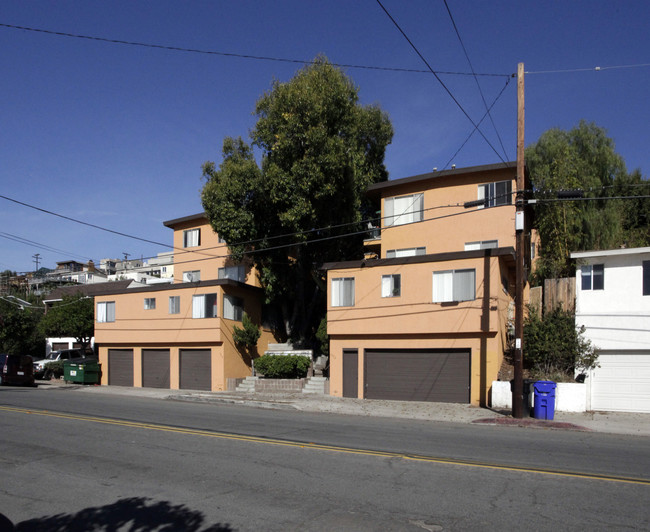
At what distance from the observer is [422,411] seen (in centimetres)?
1995

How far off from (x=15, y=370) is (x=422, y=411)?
21465 millimetres

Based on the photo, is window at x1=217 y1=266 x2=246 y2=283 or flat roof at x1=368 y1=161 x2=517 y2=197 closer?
flat roof at x1=368 y1=161 x2=517 y2=197

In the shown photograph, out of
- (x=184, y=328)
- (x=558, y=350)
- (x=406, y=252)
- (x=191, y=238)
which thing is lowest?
(x=184, y=328)

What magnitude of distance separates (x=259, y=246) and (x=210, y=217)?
291cm

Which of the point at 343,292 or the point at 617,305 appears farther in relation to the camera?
the point at 343,292

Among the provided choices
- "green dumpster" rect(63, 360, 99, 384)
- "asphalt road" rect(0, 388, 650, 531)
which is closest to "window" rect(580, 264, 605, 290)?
"asphalt road" rect(0, 388, 650, 531)

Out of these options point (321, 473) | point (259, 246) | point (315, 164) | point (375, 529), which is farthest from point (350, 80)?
point (375, 529)

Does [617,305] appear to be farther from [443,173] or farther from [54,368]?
[54,368]

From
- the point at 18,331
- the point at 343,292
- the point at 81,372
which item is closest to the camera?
the point at 343,292

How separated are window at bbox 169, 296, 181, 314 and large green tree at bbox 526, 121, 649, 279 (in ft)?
60.9

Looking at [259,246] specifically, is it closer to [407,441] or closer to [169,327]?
[169,327]

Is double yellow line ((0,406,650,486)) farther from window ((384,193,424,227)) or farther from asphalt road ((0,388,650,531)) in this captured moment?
window ((384,193,424,227))

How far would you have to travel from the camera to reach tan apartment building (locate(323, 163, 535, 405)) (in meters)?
21.9

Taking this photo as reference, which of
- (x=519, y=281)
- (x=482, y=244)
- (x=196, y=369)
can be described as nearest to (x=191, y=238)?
(x=196, y=369)
